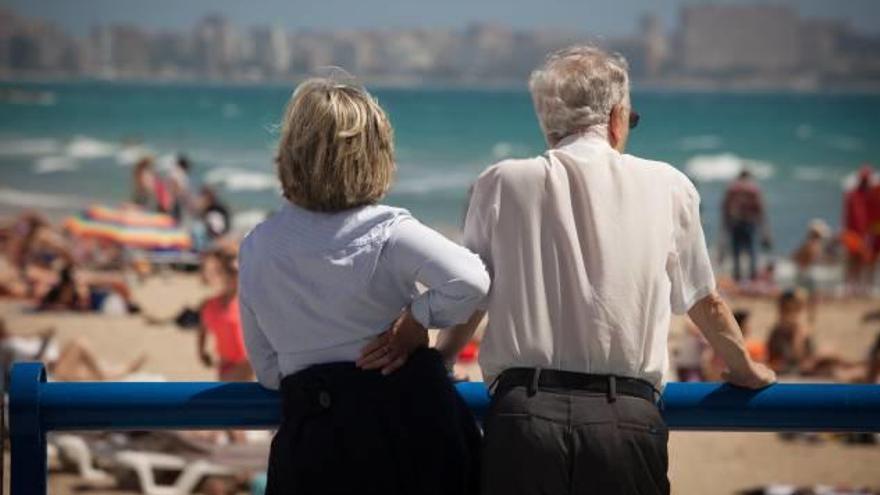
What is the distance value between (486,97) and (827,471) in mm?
97315

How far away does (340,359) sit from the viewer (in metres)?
2.29

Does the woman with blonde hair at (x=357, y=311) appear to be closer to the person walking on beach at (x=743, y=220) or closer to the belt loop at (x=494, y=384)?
the belt loop at (x=494, y=384)

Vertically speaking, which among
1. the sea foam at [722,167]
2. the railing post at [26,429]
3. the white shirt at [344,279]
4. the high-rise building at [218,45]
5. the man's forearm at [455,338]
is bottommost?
the sea foam at [722,167]

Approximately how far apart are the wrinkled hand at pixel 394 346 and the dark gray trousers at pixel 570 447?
0.17 m

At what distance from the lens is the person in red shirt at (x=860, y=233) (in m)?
18.9

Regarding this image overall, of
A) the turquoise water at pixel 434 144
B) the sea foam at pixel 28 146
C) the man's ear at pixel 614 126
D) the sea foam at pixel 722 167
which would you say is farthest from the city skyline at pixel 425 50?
the man's ear at pixel 614 126

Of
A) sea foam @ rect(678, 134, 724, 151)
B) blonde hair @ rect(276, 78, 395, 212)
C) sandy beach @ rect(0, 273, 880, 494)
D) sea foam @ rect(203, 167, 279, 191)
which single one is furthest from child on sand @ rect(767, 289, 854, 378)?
sea foam @ rect(678, 134, 724, 151)

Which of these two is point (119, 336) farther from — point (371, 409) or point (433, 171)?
point (433, 171)

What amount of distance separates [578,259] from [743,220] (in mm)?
18294

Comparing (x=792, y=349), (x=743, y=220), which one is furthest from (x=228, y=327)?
(x=743, y=220)

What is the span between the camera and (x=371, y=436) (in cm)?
223

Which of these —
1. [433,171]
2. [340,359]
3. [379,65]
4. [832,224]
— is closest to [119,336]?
[340,359]

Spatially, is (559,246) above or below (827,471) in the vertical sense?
above

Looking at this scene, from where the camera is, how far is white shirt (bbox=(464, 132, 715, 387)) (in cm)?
226
